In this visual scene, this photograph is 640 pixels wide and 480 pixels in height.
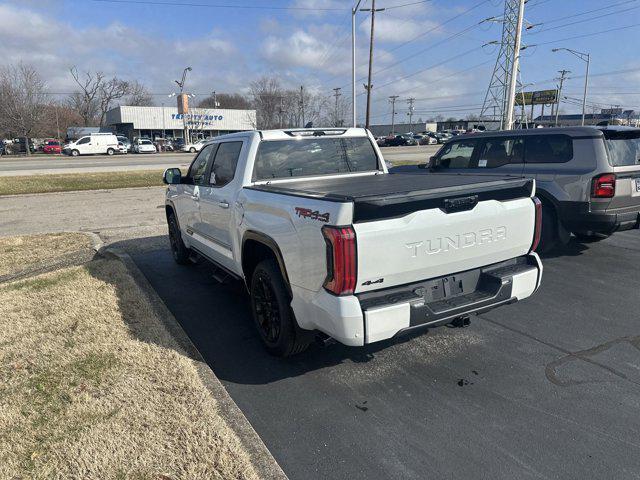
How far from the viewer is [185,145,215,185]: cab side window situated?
18.0ft

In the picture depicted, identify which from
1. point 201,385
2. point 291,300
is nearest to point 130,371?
point 201,385

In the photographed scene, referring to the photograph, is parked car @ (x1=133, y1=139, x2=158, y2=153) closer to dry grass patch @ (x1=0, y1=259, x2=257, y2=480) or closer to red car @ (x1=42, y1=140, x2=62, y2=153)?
red car @ (x1=42, y1=140, x2=62, y2=153)

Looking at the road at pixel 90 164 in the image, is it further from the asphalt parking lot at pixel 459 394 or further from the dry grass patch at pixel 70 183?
the asphalt parking lot at pixel 459 394

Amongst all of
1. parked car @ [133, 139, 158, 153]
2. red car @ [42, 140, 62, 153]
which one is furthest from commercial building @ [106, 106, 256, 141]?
red car @ [42, 140, 62, 153]

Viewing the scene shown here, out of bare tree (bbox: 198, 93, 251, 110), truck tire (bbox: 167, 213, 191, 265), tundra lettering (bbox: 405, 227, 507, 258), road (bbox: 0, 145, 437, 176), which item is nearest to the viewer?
tundra lettering (bbox: 405, 227, 507, 258)

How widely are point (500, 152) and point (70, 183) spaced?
15779 millimetres

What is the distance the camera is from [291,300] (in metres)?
3.48

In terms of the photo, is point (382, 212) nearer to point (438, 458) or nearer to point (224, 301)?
point (438, 458)

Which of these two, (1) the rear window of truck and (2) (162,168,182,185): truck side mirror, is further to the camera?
(2) (162,168,182,185): truck side mirror

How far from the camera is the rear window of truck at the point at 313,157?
4.59m

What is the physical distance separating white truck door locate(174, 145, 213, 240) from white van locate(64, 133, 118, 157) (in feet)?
148

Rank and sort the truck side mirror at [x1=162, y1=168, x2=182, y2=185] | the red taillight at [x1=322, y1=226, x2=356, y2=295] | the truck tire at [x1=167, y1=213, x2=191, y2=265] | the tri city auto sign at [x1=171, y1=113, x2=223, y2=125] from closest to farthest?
the red taillight at [x1=322, y1=226, x2=356, y2=295]
the truck side mirror at [x1=162, y1=168, x2=182, y2=185]
the truck tire at [x1=167, y1=213, x2=191, y2=265]
the tri city auto sign at [x1=171, y1=113, x2=223, y2=125]

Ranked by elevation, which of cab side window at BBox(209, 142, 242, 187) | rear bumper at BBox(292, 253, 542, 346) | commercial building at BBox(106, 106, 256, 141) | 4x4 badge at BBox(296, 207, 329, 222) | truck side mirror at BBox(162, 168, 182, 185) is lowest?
rear bumper at BBox(292, 253, 542, 346)

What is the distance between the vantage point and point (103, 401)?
3188 mm
